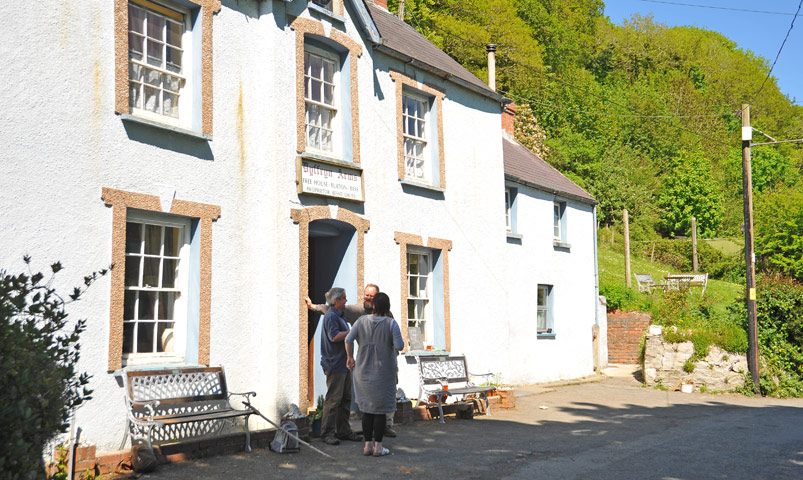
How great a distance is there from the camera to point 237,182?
34.5ft

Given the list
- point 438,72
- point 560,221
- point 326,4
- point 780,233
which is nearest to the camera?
point 326,4

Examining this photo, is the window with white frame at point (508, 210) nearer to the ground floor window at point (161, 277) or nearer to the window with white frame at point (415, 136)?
the window with white frame at point (415, 136)

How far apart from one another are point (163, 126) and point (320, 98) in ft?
10.4

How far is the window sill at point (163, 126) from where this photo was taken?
9.16 metres

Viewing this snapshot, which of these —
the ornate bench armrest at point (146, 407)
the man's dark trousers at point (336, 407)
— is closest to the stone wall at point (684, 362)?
the man's dark trousers at point (336, 407)

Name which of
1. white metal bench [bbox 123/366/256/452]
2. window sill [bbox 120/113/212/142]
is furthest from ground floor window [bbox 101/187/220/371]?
window sill [bbox 120/113/212/142]

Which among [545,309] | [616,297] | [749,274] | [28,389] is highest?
[749,274]

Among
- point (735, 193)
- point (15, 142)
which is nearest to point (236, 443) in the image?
point (15, 142)

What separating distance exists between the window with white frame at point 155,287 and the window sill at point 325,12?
3.95m

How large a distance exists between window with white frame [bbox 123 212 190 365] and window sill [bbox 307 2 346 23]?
395 cm

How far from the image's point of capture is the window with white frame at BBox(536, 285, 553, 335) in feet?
67.1

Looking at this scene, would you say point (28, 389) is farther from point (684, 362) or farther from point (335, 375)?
point (684, 362)

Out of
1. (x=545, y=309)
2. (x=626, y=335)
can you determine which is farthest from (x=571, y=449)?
(x=626, y=335)

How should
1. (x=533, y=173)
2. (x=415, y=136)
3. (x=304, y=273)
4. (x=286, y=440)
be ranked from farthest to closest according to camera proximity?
1. (x=533, y=173)
2. (x=415, y=136)
3. (x=304, y=273)
4. (x=286, y=440)
